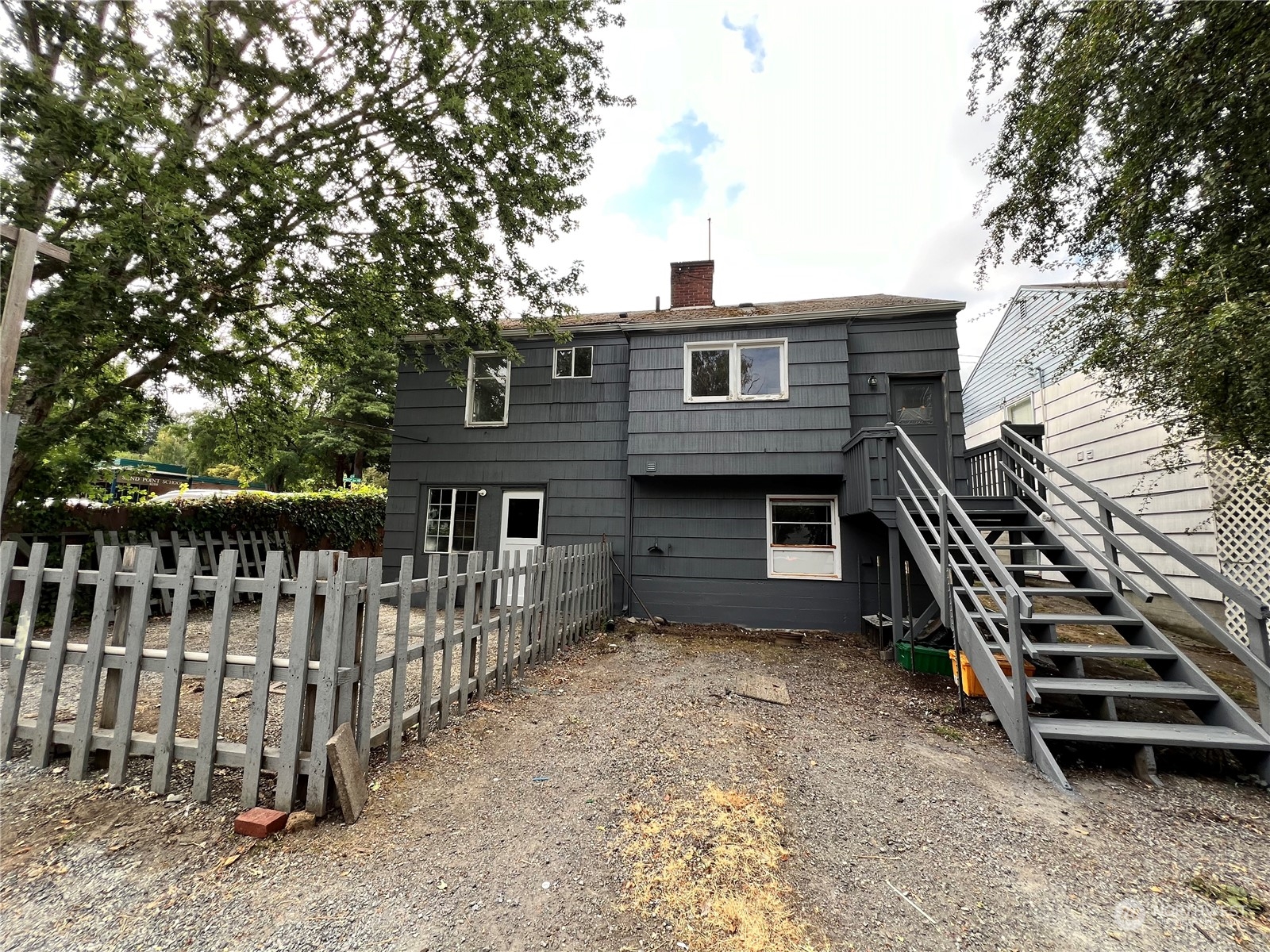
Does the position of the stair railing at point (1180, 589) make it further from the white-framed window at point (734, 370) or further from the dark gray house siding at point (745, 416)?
the white-framed window at point (734, 370)

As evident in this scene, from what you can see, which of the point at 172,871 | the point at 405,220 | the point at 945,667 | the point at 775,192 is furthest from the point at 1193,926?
the point at 775,192

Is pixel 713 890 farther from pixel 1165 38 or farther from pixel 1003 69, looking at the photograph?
pixel 1003 69

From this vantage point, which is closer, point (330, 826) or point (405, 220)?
point (330, 826)

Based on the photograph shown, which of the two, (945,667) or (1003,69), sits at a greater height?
(1003,69)

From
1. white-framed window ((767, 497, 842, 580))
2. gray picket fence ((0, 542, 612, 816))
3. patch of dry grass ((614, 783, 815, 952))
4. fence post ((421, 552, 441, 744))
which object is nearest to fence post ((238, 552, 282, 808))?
gray picket fence ((0, 542, 612, 816))

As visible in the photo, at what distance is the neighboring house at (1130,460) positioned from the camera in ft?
21.2

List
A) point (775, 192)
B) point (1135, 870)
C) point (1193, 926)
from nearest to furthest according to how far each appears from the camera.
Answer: point (1193, 926) → point (1135, 870) → point (775, 192)

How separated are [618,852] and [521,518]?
278 inches

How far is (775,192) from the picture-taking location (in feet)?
31.1

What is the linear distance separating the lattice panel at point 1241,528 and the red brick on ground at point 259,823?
Answer: 9845 mm

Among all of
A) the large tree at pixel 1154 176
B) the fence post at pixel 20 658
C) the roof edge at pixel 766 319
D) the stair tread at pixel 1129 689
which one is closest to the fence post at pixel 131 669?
the fence post at pixel 20 658

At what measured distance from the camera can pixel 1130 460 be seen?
8711 mm

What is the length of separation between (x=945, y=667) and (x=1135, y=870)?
132 inches

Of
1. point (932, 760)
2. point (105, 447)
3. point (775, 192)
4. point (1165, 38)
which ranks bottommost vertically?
point (932, 760)
